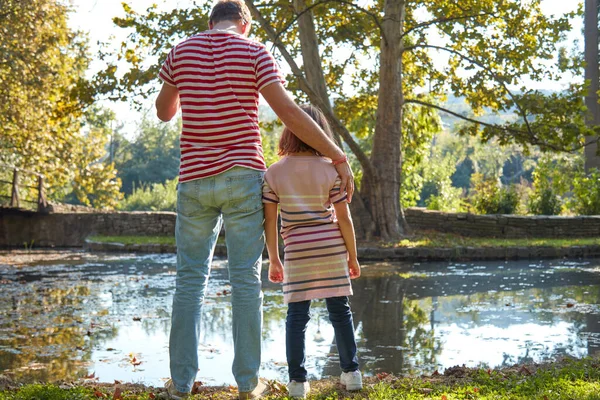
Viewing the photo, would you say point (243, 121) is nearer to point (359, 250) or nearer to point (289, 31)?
point (359, 250)

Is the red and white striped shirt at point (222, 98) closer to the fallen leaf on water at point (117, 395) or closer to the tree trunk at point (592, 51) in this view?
the fallen leaf on water at point (117, 395)

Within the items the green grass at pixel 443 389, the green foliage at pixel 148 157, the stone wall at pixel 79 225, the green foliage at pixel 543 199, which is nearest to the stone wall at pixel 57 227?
the stone wall at pixel 79 225

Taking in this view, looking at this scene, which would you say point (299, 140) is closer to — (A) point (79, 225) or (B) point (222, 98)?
(B) point (222, 98)

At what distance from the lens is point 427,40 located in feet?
68.4

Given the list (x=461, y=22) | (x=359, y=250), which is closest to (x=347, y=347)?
(x=359, y=250)

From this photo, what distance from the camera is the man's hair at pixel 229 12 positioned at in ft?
13.4

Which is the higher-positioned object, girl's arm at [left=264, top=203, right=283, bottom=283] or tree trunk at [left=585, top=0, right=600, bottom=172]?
tree trunk at [left=585, top=0, right=600, bottom=172]

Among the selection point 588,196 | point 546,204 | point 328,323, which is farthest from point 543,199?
point 328,323

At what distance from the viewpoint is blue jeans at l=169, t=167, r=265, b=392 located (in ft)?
13.0

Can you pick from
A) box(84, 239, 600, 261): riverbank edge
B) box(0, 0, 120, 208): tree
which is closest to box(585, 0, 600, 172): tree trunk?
box(84, 239, 600, 261): riverbank edge

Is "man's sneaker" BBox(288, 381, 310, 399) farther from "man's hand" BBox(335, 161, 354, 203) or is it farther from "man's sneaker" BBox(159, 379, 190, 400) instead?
"man's hand" BBox(335, 161, 354, 203)

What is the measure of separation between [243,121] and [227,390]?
154cm

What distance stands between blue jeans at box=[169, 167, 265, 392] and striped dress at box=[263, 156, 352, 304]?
24 cm

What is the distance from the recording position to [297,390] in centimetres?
414
